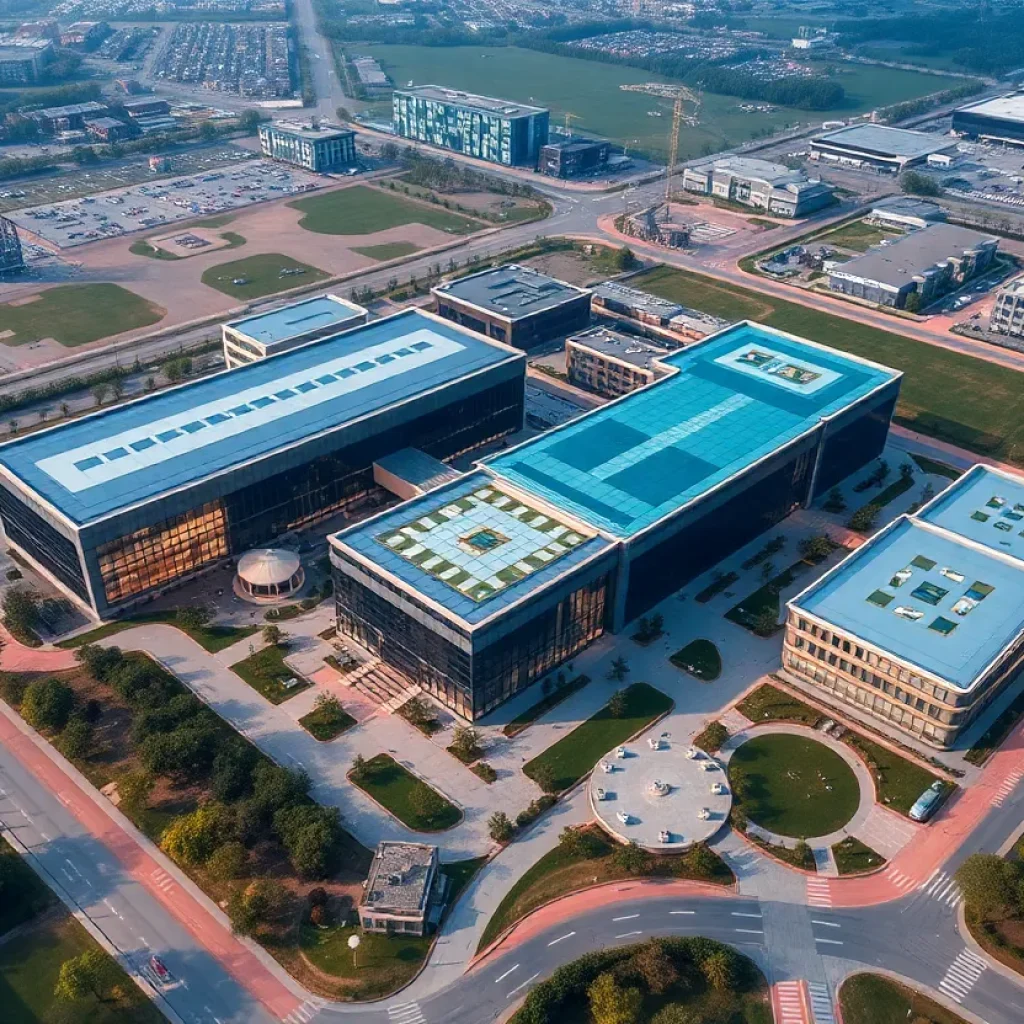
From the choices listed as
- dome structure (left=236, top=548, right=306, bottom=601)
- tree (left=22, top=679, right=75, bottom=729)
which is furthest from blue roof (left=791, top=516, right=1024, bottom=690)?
tree (left=22, top=679, right=75, bottom=729)

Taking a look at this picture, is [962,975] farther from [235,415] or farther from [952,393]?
[952,393]

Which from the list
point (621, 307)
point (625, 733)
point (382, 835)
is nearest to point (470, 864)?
point (382, 835)

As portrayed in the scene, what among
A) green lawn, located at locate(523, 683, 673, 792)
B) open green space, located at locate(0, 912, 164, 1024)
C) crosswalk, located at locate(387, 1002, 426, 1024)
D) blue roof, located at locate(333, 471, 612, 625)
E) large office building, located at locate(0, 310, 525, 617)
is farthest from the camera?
large office building, located at locate(0, 310, 525, 617)

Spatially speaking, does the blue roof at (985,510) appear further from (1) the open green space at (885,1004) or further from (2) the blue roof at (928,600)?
(1) the open green space at (885,1004)

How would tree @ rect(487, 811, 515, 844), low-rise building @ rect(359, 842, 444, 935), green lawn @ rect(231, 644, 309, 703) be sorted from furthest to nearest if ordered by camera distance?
green lawn @ rect(231, 644, 309, 703)
tree @ rect(487, 811, 515, 844)
low-rise building @ rect(359, 842, 444, 935)

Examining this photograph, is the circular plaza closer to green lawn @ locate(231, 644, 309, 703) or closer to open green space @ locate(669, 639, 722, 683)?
open green space @ locate(669, 639, 722, 683)

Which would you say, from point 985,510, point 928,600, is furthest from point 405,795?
point 985,510

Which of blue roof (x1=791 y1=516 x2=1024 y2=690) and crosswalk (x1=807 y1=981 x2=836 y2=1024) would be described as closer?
crosswalk (x1=807 y1=981 x2=836 y2=1024)
